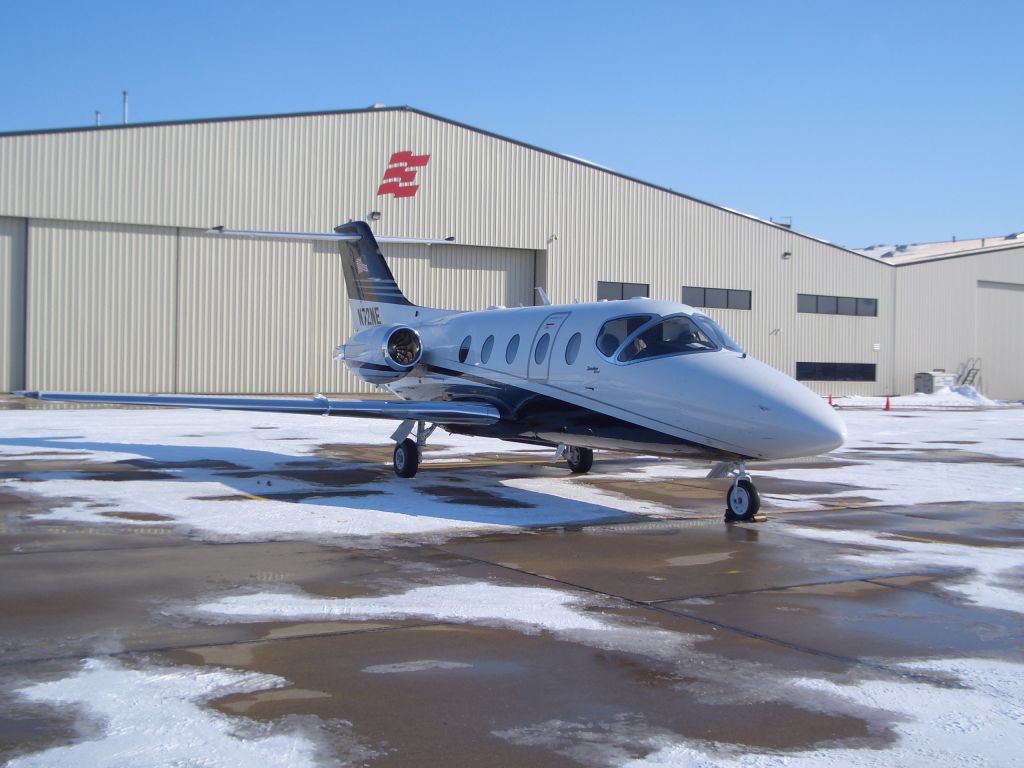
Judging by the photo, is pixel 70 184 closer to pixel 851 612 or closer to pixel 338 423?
pixel 338 423

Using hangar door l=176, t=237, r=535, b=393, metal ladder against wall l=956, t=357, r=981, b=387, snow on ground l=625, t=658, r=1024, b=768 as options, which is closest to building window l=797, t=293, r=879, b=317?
metal ladder against wall l=956, t=357, r=981, b=387

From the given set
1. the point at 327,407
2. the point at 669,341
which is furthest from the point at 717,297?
the point at 669,341

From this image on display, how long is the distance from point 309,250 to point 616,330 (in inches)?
971

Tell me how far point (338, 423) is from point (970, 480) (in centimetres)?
1607

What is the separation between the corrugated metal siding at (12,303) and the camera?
3119 cm

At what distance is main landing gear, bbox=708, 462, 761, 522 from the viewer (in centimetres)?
1145

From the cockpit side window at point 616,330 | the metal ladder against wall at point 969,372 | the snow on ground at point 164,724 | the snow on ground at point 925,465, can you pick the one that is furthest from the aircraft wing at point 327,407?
the metal ladder against wall at point 969,372

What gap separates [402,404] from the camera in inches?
579

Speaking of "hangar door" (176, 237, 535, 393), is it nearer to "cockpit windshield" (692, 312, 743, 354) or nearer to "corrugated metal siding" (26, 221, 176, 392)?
"corrugated metal siding" (26, 221, 176, 392)

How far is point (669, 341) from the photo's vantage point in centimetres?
1196

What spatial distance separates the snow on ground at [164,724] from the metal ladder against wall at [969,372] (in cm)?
4956

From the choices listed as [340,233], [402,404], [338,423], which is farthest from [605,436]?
[338,423]

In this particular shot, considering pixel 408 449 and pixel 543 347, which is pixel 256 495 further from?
pixel 543 347

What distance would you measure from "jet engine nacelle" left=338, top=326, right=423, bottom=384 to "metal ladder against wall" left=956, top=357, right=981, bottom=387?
39.3m
